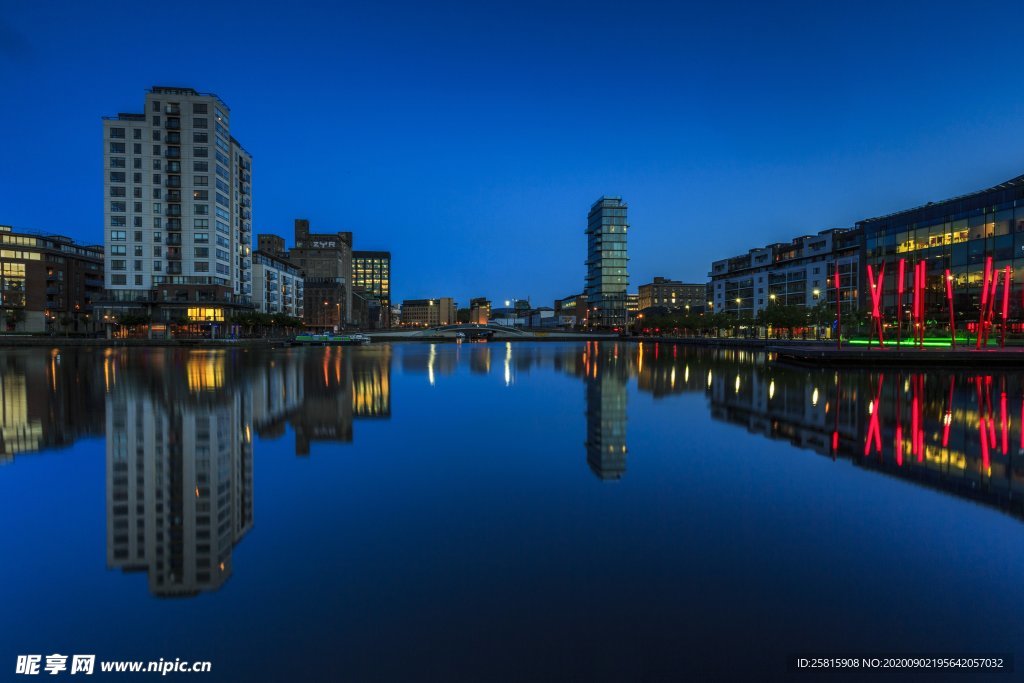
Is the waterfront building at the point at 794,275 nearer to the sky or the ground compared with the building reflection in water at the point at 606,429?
nearer to the sky

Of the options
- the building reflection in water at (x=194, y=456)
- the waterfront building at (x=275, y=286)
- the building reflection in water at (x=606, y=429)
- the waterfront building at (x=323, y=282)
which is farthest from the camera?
the waterfront building at (x=323, y=282)

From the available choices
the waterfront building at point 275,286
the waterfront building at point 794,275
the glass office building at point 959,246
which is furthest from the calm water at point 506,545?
the waterfront building at point 275,286

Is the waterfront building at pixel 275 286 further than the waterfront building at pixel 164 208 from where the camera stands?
Yes

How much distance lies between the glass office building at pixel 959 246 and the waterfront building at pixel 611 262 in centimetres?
9761

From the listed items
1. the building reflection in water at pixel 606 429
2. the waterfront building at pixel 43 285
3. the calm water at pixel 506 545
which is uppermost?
the waterfront building at pixel 43 285

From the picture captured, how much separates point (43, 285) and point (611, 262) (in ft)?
496

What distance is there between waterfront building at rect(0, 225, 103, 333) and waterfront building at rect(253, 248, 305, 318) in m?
30.4

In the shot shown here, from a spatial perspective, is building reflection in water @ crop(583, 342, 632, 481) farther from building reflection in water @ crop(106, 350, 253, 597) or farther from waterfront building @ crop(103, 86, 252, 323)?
waterfront building @ crop(103, 86, 252, 323)

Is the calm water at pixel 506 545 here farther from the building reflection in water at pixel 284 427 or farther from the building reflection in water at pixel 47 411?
the building reflection in water at pixel 47 411

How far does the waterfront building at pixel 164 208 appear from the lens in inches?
3676

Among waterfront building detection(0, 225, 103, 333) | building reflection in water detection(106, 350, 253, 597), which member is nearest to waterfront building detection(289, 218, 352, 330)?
waterfront building detection(0, 225, 103, 333)

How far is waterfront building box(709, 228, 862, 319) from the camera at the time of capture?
118 meters

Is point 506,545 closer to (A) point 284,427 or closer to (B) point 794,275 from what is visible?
(A) point 284,427

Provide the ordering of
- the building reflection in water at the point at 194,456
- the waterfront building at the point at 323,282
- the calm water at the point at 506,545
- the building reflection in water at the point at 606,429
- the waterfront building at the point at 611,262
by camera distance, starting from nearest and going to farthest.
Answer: the calm water at the point at 506,545, the building reflection in water at the point at 194,456, the building reflection in water at the point at 606,429, the waterfront building at the point at 323,282, the waterfront building at the point at 611,262
